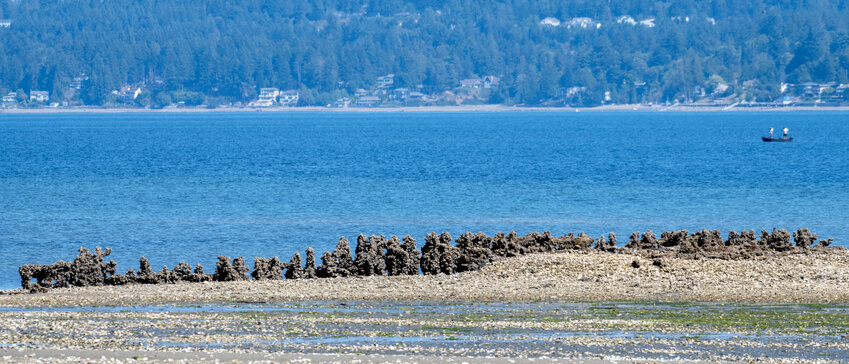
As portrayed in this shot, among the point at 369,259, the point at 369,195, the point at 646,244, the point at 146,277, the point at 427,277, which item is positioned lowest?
the point at 369,195

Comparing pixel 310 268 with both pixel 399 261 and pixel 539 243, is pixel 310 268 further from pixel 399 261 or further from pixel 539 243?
pixel 539 243

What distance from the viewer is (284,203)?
5197cm

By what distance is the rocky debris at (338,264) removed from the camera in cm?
2609

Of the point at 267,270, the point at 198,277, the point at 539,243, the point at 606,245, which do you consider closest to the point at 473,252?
the point at 539,243

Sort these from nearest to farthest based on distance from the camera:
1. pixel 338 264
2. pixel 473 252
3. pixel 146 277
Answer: pixel 146 277 → pixel 338 264 → pixel 473 252

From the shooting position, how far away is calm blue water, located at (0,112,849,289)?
39.2 metres

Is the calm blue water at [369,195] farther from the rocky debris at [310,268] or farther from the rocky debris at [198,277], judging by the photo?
the rocky debris at [310,268]

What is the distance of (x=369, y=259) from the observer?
26.4 metres

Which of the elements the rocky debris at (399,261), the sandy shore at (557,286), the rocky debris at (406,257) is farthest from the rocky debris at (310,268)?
the rocky debris at (399,261)

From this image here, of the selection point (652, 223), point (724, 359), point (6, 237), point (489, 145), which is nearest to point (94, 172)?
point (6, 237)

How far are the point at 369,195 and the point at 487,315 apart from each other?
37.6 metres

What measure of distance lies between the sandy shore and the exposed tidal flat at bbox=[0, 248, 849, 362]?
0.14ft

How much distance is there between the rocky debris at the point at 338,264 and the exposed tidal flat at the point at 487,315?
479 millimetres

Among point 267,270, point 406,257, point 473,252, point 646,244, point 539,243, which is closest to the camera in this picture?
point 267,270
